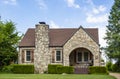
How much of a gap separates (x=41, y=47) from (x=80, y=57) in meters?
6.30

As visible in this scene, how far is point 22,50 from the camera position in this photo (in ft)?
163

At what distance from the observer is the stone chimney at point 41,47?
4794 centimetres

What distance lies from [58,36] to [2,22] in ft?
32.7

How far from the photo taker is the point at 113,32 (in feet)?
172

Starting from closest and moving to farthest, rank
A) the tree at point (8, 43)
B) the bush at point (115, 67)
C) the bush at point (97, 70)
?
the bush at point (97, 70) < the tree at point (8, 43) < the bush at point (115, 67)

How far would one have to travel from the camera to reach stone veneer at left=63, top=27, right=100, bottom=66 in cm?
4762

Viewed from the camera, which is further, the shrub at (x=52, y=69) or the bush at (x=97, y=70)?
the shrub at (x=52, y=69)

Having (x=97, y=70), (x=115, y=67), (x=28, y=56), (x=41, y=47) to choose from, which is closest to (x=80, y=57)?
(x=41, y=47)

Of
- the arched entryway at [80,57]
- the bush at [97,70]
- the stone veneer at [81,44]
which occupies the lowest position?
the bush at [97,70]

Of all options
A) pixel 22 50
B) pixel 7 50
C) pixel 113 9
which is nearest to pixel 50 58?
pixel 22 50

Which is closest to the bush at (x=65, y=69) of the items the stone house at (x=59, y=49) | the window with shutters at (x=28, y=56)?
the stone house at (x=59, y=49)

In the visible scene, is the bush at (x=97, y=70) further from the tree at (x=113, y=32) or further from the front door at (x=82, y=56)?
the tree at (x=113, y=32)

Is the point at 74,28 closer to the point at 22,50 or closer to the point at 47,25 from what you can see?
the point at 47,25

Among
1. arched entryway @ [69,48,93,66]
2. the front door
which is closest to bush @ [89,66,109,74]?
arched entryway @ [69,48,93,66]
